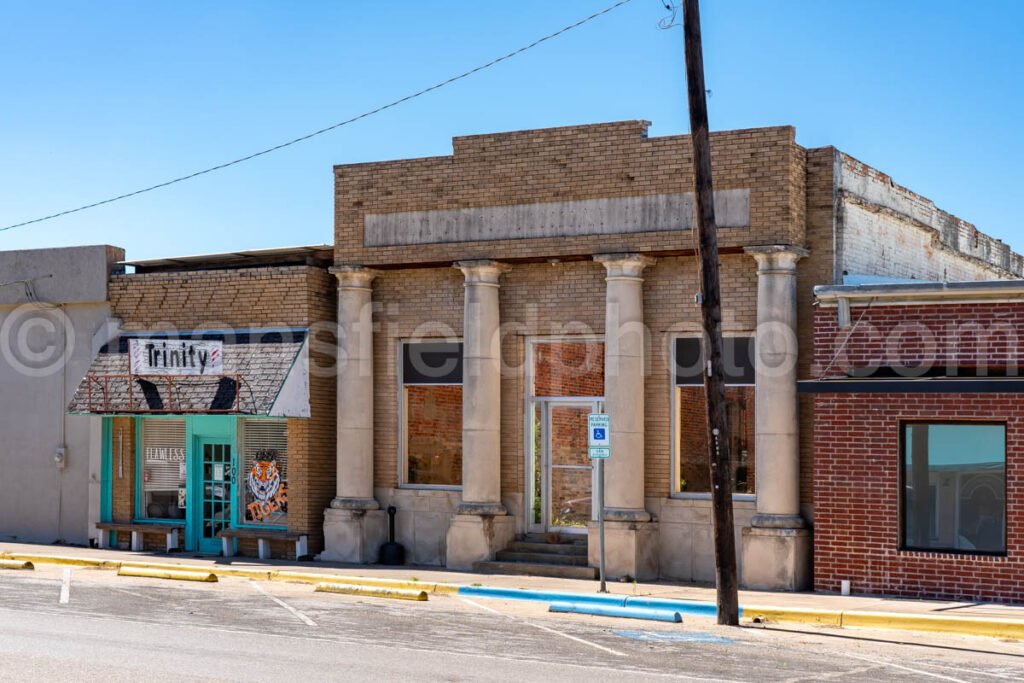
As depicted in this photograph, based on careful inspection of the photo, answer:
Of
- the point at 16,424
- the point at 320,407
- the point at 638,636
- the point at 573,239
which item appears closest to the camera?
the point at 638,636

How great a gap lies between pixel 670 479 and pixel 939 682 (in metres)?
9.14

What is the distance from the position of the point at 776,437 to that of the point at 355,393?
7584 mm

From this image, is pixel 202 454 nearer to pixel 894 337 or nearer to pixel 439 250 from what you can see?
pixel 439 250

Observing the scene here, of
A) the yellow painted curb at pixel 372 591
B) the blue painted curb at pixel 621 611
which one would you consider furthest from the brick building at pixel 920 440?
the yellow painted curb at pixel 372 591

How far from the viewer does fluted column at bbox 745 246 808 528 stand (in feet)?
64.3

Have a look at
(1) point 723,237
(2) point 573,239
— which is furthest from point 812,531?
(2) point 573,239

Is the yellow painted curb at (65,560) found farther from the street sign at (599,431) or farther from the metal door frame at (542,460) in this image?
the street sign at (599,431)

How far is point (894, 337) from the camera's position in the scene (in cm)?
1867

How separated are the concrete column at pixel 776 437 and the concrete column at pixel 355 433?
6.90 m

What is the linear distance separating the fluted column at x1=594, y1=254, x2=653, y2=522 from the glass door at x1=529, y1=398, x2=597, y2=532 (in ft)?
4.27

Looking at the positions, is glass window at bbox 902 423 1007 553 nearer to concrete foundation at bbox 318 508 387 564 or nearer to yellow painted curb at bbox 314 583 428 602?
yellow painted curb at bbox 314 583 428 602

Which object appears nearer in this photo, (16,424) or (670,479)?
(670,479)

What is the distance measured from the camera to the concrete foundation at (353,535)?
2308 centimetres

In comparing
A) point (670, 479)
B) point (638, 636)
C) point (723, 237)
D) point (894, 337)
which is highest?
point (723, 237)
